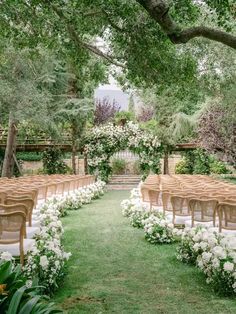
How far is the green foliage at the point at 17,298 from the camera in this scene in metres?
3.12

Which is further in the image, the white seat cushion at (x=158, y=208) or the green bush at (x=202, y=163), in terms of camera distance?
the green bush at (x=202, y=163)

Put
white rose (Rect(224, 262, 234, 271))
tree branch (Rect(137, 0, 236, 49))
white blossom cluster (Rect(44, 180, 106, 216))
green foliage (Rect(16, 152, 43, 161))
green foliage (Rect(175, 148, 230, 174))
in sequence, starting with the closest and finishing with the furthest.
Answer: white rose (Rect(224, 262, 234, 271)) < tree branch (Rect(137, 0, 236, 49)) < white blossom cluster (Rect(44, 180, 106, 216)) < green foliage (Rect(175, 148, 230, 174)) < green foliage (Rect(16, 152, 43, 161))

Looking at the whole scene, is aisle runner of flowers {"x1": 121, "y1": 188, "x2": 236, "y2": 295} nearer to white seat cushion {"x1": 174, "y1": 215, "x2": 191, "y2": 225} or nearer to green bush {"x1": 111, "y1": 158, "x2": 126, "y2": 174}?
white seat cushion {"x1": 174, "y1": 215, "x2": 191, "y2": 225}

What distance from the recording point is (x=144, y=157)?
2655 cm

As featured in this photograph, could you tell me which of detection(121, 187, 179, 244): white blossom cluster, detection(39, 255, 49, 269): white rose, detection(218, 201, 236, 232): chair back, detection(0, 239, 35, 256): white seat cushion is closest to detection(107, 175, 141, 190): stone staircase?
detection(121, 187, 179, 244): white blossom cluster

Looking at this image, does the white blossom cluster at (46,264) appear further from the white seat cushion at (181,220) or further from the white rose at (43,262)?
the white seat cushion at (181,220)

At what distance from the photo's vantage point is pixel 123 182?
1105 inches

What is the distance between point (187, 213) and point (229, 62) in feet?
28.4

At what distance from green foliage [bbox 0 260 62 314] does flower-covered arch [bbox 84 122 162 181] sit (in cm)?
2253

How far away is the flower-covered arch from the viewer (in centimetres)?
2625

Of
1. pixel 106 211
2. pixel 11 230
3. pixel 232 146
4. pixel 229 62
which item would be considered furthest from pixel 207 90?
pixel 11 230

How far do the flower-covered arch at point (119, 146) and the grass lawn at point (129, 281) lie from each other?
53.9ft

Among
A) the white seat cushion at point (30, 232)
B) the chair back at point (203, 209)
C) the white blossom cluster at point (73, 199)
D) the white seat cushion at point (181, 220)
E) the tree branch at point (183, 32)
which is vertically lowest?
the white blossom cluster at point (73, 199)

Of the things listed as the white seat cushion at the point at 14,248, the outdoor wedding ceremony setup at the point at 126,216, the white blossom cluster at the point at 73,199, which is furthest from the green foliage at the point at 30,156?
the white seat cushion at the point at 14,248
